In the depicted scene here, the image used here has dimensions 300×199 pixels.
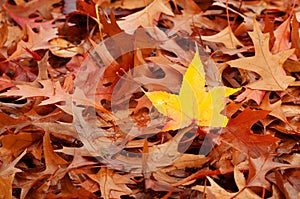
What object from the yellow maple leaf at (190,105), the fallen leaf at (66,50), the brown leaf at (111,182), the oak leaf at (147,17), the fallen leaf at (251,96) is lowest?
the brown leaf at (111,182)

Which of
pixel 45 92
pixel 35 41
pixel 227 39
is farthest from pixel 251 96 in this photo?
pixel 35 41

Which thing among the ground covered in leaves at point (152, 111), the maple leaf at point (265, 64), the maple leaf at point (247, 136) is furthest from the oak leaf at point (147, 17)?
the maple leaf at point (247, 136)

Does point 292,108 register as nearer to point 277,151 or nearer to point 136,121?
point 277,151

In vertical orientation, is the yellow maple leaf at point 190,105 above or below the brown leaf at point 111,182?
above

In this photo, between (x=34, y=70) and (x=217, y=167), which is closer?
(x=217, y=167)

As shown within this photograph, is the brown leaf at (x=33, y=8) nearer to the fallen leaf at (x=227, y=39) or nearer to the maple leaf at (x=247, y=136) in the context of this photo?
the fallen leaf at (x=227, y=39)

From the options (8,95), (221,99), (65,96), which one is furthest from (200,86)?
(8,95)
